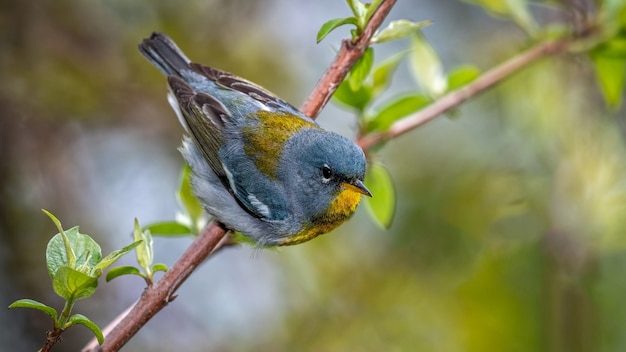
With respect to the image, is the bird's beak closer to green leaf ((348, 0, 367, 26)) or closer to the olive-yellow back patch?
the olive-yellow back patch

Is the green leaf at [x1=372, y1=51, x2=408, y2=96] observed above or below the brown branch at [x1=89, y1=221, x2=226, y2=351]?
above

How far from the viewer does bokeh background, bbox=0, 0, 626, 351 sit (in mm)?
3994

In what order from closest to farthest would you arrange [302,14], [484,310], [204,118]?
[204,118] < [484,310] < [302,14]

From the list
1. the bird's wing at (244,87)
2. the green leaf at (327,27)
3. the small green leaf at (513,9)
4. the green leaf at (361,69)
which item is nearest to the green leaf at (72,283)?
the green leaf at (327,27)

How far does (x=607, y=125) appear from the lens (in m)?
4.44

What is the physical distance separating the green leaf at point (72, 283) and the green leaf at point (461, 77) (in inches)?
73.1

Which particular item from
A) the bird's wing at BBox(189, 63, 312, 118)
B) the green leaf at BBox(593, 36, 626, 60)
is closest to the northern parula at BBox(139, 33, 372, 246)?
the bird's wing at BBox(189, 63, 312, 118)

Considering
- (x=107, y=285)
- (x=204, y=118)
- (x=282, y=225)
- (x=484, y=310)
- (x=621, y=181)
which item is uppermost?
(x=204, y=118)

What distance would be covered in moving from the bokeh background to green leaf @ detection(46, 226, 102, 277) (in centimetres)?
197

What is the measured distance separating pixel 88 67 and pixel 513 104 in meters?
2.82

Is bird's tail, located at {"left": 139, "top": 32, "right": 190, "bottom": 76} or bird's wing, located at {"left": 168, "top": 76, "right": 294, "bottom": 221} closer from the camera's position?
bird's wing, located at {"left": 168, "top": 76, "right": 294, "bottom": 221}

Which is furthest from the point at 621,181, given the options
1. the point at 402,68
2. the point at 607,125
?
the point at 402,68

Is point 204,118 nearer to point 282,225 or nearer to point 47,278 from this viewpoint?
point 282,225

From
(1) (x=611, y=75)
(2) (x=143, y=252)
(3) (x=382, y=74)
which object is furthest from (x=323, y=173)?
(1) (x=611, y=75)
